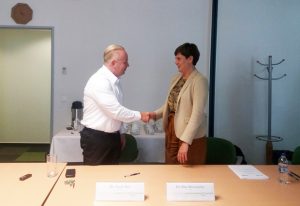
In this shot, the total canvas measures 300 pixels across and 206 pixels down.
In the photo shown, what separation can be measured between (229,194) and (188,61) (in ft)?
3.51

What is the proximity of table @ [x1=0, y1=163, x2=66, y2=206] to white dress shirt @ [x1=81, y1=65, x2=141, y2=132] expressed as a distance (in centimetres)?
38

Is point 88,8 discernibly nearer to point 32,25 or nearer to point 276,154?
point 32,25

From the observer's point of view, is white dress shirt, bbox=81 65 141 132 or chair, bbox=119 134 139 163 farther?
chair, bbox=119 134 139 163

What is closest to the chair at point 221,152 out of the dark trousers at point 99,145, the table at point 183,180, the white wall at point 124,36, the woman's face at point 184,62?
the table at point 183,180

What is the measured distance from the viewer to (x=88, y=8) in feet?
14.1

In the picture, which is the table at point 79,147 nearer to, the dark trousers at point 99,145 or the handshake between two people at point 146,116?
the handshake between two people at point 146,116

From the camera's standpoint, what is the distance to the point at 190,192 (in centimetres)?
154

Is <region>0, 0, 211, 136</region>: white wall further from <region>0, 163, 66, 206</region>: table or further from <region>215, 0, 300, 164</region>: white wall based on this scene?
<region>0, 163, 66, 206</region>: table

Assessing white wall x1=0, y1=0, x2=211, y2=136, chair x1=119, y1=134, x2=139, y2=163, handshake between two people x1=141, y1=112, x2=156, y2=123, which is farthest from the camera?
white wall x1=0, y1=0, x2=211, y2=136

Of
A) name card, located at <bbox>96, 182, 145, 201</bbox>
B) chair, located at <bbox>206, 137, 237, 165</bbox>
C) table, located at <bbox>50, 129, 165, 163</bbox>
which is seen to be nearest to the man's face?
name card, located at <bbox>96, 182, 145, 201</bbox>

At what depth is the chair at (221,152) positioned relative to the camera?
293 centimetres

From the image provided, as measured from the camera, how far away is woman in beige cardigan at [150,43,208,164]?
218 centimetres

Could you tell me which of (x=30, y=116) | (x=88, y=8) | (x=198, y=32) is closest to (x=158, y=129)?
(x=198, y=32)

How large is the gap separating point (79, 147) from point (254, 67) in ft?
8.40
